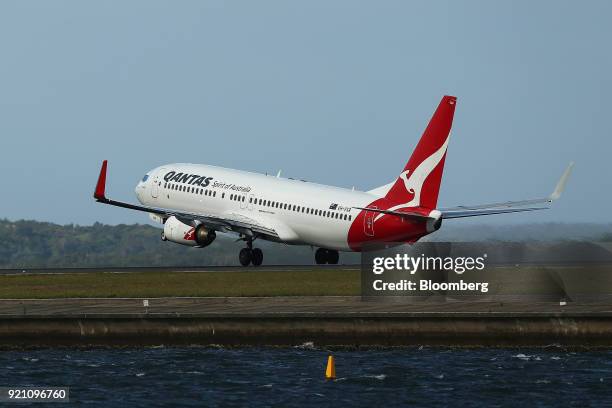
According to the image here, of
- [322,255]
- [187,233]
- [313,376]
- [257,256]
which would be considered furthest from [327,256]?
[313,376]

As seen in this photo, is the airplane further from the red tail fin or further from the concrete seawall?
the concrete seawall

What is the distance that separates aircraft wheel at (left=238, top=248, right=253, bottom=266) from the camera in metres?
88.2

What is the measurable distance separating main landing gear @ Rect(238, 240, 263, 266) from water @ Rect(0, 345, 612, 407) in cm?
2933

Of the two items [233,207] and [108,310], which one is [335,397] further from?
[233,207]

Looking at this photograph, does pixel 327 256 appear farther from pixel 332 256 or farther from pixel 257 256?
pixel 257 256

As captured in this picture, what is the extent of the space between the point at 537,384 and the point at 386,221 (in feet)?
94.3

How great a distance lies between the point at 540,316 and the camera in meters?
57.4

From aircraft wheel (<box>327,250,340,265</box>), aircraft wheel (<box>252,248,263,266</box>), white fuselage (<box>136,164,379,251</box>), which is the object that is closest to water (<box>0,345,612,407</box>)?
white fuselage (<box>136,164,379,251</box>)

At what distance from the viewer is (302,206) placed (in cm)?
Result: 8469

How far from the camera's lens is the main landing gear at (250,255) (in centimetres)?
8825

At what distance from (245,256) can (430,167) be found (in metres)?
13.8

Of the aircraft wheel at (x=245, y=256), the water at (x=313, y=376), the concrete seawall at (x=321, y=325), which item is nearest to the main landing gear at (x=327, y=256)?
the aircraft wheel at (x=245, y=256)

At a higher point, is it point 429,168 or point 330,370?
point 429,168

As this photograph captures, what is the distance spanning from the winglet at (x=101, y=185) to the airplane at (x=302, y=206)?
0.05 metres
